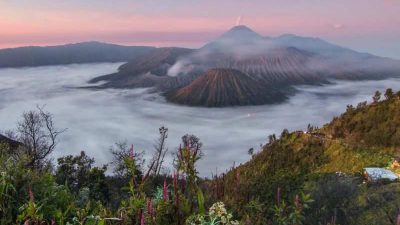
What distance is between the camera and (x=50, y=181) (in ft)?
15.6

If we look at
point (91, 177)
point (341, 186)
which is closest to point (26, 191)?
point (341, 186)

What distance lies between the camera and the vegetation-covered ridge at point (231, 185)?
3848mm

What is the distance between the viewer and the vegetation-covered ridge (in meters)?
3.85

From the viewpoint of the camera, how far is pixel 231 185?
5.13 meters

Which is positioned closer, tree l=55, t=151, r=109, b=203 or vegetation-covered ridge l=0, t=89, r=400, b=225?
vegetation-covered ridge l=0, t=89, r=400, b=225

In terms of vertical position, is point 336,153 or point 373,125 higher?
point 373,125

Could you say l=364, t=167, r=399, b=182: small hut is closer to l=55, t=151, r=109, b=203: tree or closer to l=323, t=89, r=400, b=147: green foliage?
l=323, t=89, r=400, b=147: green foliage

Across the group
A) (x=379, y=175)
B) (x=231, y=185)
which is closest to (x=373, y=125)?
(x=379, y=175)

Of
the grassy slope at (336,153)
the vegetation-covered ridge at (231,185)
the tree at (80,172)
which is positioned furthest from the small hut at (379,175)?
the tree at (80,172)

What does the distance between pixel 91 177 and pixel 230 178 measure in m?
31.7

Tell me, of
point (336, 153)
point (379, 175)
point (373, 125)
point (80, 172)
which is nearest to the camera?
point (379, 175)

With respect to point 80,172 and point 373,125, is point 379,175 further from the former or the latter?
point 80,172

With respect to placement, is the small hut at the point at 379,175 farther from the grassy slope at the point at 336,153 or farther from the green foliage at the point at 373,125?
the green foliage at the point at 373,125

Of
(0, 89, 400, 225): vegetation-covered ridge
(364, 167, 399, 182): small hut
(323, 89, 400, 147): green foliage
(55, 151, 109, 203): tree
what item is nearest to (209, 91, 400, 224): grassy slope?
(323, 89, 400, 147): green foliage
